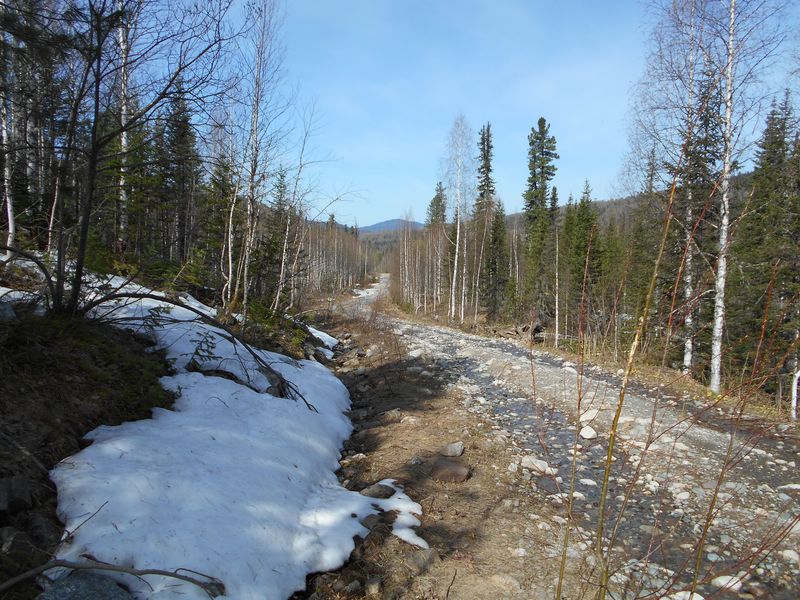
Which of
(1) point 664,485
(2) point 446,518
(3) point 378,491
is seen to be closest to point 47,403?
(3) point 378,491

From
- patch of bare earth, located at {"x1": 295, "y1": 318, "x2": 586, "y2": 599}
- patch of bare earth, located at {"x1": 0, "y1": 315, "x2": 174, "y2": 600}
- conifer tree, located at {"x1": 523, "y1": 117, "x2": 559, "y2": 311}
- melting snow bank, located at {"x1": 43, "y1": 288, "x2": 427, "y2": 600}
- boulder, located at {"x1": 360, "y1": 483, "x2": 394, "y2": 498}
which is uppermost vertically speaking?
conifer tree, located at {"x1": 523, "y1": 117, "x2": 559, "y2": 311}

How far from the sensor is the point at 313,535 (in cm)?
323

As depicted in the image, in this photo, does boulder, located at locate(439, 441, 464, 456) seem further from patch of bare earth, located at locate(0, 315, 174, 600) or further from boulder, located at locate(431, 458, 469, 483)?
patch of bare earth, located at locate(0, 315, 174, 600)

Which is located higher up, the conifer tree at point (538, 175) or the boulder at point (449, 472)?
Result: the conifer tree at point (538, 175)

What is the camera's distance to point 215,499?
3.01 meters

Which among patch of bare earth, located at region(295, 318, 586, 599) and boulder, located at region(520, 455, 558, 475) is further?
boulder, located at region(520, 455, 558, 475)

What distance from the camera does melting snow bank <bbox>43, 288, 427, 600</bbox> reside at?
8.09 feet

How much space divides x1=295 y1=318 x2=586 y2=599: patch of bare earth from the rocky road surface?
0.28 m

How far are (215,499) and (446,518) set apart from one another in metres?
1.95

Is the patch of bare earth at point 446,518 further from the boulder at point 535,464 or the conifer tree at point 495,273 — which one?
the conifer tree at point 495,273

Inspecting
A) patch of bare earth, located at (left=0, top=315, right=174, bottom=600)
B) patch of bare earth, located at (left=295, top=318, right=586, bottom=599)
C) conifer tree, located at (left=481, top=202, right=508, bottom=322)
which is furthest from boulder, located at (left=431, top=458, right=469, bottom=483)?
conifer tree, located at (left=481, top=202, right=508, bottom=322)

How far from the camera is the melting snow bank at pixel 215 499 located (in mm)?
2465

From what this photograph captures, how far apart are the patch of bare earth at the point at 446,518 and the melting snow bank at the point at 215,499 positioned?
172 mm

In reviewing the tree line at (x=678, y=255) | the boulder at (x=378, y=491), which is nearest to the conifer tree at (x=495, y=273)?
the tree line at (x=678, y=255)
